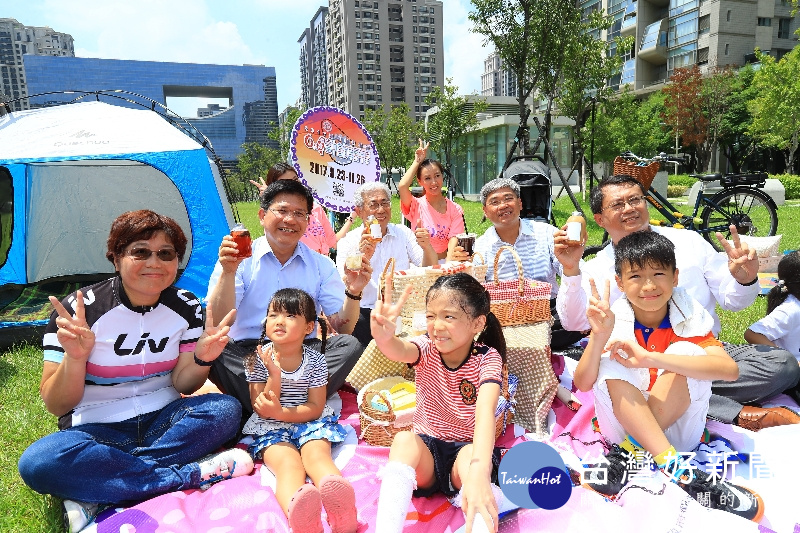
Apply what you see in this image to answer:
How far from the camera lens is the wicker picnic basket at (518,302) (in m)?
3.09

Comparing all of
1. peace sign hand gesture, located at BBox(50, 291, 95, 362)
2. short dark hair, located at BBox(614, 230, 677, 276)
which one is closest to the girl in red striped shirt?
short dark hair, located at BBox(614, 230, 677, 276)

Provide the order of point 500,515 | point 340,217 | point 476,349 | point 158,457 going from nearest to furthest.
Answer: point 500,515, point 476,349, point 158,457, point 340,217

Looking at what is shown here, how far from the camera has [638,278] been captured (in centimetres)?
230

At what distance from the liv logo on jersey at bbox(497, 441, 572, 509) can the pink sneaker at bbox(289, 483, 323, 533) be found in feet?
2.56

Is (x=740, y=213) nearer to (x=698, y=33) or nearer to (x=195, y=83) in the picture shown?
(x=698, y=33)

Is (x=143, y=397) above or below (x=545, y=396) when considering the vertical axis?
above

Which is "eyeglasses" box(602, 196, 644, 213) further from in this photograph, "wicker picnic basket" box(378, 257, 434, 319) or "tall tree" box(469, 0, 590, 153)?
"tall tree" box(469, 0, 590, 153)

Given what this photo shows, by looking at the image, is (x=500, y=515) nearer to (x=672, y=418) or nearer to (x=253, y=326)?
(x=672, y=418)

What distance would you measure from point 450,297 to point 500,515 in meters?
0.95

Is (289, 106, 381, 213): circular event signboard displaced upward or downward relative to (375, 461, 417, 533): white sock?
upward

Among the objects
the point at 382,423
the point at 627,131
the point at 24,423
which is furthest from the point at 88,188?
the point at 627,131

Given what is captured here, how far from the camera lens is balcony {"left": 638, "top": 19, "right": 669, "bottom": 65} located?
39812 mm

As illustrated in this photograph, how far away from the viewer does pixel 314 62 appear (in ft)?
335

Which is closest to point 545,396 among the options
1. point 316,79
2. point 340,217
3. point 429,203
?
point 429,203
